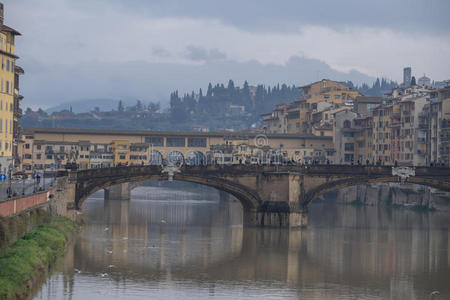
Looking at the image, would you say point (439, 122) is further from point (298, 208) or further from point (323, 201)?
point (298, 208)

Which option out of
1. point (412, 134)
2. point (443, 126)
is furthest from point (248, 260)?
point (412, 134)

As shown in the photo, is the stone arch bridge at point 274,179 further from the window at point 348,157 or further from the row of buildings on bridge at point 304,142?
the window at point 348,157

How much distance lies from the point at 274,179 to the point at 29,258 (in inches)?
1743

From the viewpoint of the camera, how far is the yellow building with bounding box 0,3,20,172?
256 feet

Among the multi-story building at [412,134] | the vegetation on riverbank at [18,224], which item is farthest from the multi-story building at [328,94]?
the vegetation on riverbank at [18,224]

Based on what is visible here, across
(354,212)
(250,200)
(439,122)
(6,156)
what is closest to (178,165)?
(250,200)

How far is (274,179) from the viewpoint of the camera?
88625mm

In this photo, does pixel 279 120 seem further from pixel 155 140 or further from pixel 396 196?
pixel 396 196

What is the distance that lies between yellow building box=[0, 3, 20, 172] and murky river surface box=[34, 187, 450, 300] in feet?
34.4

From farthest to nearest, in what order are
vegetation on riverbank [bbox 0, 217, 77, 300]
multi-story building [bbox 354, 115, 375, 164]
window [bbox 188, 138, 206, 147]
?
1. window [bbox 188, 138, 206, 147]
2. multi-story building [bbox 354, 115, 375, 164]
3. vegetation on riverbank [bbox 0, 217, 77, 300]

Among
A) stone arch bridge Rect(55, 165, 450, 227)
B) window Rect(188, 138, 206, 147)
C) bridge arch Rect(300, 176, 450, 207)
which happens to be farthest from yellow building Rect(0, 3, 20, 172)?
window Rect(188, 138, 206, 147)

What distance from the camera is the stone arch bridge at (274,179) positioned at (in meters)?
86.3

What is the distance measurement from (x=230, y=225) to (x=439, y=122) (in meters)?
45.3

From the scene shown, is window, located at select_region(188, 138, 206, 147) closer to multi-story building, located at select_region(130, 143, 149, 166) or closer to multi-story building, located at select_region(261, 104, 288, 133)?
multi-story building, located at select_region(130, 143, 149, 166)
